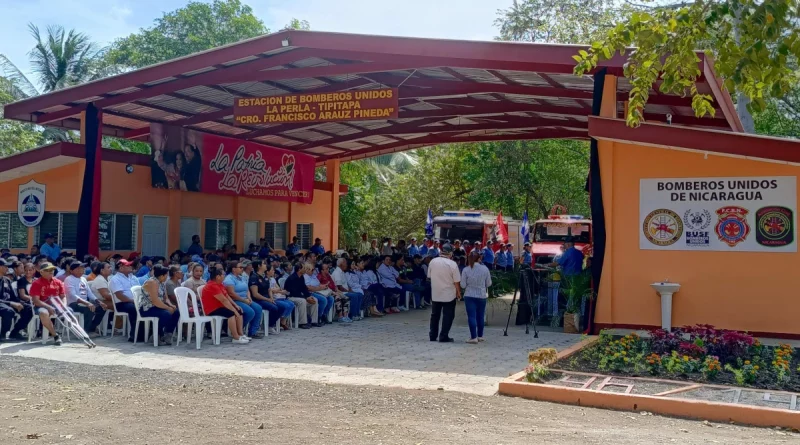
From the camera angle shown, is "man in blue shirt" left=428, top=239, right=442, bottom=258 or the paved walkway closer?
the paved walkway

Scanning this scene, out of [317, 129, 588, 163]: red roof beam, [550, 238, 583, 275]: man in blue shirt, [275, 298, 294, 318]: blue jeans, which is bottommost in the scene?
[275, 298, 294, 318]: blue jeans

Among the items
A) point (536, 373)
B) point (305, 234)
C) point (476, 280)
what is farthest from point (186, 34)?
point (536, 373)

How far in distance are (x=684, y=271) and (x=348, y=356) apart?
565 centimetres

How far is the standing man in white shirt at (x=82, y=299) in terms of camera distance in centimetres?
1225

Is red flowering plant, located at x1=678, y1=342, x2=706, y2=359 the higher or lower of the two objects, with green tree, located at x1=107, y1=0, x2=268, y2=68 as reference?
lower

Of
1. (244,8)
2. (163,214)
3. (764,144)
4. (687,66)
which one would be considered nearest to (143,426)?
(687,66)

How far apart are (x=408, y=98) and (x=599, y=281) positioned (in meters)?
6.97

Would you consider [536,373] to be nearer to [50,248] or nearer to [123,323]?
[123,323]

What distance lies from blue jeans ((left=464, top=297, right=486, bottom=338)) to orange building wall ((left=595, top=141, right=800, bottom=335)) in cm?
207

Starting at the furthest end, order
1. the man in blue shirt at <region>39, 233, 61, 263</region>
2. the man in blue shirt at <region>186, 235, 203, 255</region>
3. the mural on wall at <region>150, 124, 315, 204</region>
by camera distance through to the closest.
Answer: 1. the man in blue shirt at <region>186, 235, 203, 255</region>
2. the mural on wall at <region>150, 124, 315, 204</region>
3. the man in blue shirt at <region>39, 233, 61, 263</region>

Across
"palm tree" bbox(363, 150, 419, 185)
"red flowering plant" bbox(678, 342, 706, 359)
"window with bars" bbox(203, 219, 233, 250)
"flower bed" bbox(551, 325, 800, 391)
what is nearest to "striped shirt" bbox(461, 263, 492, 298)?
"flower bed" bbox(551, 325, 800, 391)

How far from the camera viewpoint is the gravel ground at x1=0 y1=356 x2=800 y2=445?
6.24 meters

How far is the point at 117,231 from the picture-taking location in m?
18.7

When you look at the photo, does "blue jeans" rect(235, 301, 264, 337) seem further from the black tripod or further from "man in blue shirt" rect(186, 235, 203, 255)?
"man in blue shirt" rect(186, 235, 203, 255)
